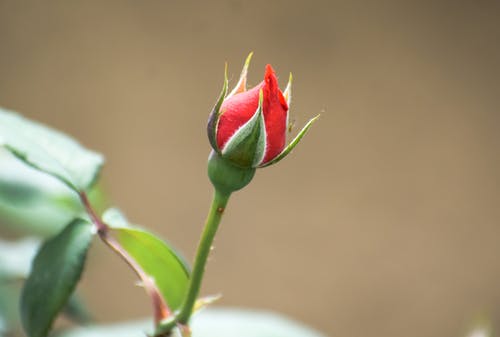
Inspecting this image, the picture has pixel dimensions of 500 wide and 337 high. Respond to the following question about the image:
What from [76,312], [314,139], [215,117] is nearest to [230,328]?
[76,312]

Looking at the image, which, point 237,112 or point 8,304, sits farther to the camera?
point 8,304

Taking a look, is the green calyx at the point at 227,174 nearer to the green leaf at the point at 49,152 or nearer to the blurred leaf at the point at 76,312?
the green leaf at the point at 49,152

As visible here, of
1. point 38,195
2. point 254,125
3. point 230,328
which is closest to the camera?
point 254,125

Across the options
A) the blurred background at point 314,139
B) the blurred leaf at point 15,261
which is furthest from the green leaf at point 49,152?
the blurred background at point 314,139

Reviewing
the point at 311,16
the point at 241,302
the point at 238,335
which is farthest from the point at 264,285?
the point at 238,335

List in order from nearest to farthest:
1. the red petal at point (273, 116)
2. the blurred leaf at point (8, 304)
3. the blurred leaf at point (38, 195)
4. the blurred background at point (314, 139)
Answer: the red petal at point (273, 116), the blurred leaf at point (38, 195), the blurred leaf at point (8, 304), the blurred background at point (314, 139)

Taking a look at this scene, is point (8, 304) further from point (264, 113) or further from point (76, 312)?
point (264, 113)

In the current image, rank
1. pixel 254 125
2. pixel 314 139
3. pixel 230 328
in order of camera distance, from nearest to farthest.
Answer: pixel 254 125 → pixel 230 328 → pixel 314 139
